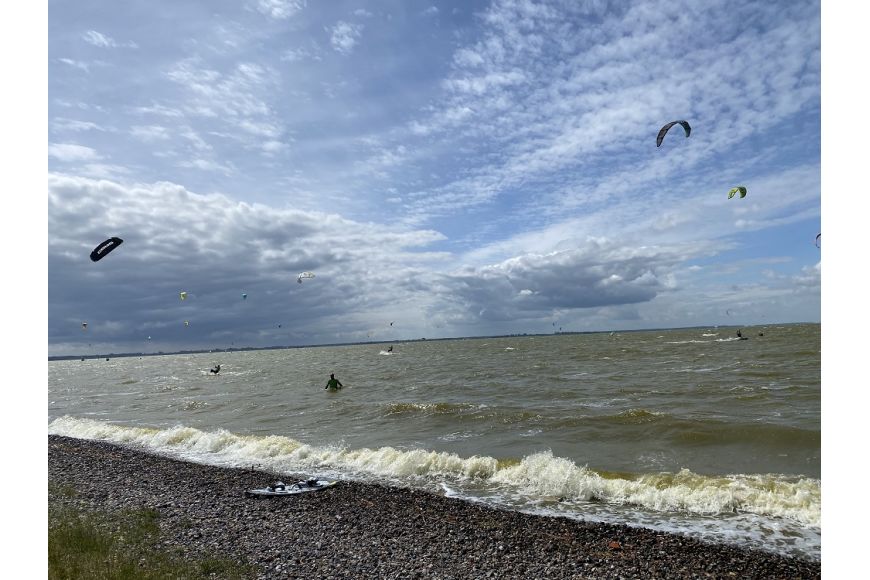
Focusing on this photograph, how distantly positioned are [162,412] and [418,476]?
2314 centimetres

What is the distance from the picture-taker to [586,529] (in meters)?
9.87

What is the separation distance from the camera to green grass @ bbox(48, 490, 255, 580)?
750cm

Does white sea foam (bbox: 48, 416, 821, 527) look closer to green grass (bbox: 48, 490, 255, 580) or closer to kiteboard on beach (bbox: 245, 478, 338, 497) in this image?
kiteboard on beach (bbox: 245, 478, 338, 497)

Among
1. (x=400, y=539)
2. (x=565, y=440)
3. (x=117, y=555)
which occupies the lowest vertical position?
(x=565, y=440)

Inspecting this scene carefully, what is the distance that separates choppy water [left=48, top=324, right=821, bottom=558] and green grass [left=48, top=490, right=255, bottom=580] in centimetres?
611

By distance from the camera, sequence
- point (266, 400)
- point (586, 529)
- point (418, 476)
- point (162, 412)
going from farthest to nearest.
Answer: point (266, 400) → point (162, 412) → point (418, 476) → point (586, 529)

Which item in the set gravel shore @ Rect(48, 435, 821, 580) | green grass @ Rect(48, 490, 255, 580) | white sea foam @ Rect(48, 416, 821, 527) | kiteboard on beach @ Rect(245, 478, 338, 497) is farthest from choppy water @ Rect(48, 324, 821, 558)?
green grass @ Rect(48, 490, 255, 580)

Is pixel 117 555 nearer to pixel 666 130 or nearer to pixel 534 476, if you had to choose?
pixel 534 476

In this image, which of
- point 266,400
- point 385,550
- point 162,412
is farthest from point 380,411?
point 385,550

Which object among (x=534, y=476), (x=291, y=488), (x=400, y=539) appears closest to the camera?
(x=400, y=539)

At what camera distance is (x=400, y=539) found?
9.59 metres

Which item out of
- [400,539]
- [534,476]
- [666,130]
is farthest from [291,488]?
[666,130]

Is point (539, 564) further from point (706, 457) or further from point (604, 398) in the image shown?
point (604, 398)

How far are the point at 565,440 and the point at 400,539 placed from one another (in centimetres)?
1003
